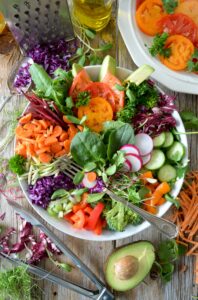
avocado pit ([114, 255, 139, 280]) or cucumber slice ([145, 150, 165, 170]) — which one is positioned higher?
cucumber slice ([145, 150, 165, 170])

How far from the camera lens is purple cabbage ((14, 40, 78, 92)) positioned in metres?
2.32

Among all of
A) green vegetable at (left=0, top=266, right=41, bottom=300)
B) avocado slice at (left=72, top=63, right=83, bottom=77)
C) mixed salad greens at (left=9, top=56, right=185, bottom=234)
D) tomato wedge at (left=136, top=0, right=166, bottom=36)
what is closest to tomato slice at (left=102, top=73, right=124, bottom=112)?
mixed salad greens at (left=9, top=56, right=185, bottom=234)

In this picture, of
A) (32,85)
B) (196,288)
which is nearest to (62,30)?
(32,85)

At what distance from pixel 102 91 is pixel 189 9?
56cm

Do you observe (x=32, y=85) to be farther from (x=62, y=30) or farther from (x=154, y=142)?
(x=154, y=142)

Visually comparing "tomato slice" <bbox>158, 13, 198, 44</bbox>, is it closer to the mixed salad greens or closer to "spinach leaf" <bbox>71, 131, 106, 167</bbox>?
the mixed salad greens

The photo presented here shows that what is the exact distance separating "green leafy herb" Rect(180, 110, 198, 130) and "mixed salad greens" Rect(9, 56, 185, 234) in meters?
0.14

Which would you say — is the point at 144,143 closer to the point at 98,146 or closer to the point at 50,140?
the point at 98,146

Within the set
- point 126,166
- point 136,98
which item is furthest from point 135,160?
point 136,98

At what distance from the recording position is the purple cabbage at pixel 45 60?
232cm

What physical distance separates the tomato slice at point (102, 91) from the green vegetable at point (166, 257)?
2.08 ft

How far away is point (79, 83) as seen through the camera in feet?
6.88

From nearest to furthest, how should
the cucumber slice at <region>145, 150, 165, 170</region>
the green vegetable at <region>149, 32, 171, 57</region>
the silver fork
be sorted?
the silver fork < the cucumber slice at <region>145, 150, 165, 170</region> < the green vegetable at <region>149, 32, 171, 57</region>

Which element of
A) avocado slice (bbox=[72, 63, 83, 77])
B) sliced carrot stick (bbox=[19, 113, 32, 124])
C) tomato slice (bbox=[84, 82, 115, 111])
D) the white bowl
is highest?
avocado slice (bbox=[72, 63, 83, 77])
